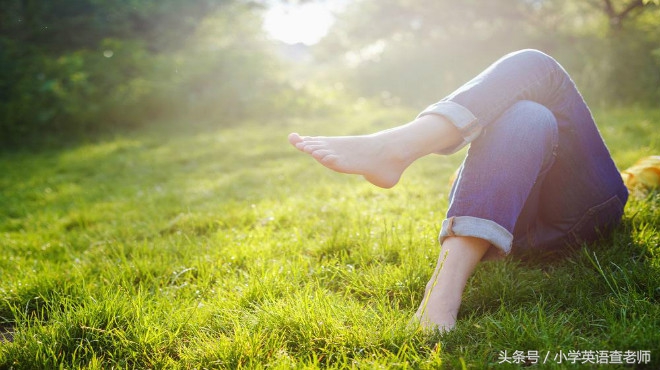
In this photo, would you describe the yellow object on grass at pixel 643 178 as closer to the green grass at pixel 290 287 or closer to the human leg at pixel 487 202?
the green grass at pixel 290 287

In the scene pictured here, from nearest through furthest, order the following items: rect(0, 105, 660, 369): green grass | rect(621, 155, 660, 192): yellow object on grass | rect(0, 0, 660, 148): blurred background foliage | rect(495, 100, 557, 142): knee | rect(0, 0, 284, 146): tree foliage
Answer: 1. rect(0, 105, 660, 369): green grass
2. rect(495, 100, 557, 142): knee
3. rect(621, 155, 660, 192): yellow object on grass
4. rect(0, 0, 660, 148): blurred background foliage
5. rect(0, 0, 284, 146): tree foliage

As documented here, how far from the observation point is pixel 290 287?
5.31 feet

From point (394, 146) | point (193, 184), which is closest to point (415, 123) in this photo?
point (394, 146)

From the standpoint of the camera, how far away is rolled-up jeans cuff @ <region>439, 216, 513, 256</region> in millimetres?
1297

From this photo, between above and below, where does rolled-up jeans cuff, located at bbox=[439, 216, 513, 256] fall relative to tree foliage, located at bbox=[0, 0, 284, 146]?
below

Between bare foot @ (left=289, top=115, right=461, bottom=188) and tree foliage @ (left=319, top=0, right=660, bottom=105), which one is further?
tree foliage @ (left=319, top=0, right=660, bottom=105)

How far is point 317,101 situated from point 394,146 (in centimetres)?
728

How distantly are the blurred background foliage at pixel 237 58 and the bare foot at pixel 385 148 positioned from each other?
513cm

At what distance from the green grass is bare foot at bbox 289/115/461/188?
1.23ft

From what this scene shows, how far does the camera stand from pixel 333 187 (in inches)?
132

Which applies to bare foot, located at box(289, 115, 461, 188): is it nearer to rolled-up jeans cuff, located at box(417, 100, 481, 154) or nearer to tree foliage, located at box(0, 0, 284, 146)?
rolled-up jeans cuff, located at box(417, 100, 481, 154)

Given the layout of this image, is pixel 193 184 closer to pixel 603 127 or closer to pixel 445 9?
pixel 603 127

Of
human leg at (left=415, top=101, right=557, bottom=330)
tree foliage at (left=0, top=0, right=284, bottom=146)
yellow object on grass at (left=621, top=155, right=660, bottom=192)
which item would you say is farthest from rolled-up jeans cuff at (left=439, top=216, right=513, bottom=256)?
tree foliage at (left=0, top=0, right=284, bottom=146)

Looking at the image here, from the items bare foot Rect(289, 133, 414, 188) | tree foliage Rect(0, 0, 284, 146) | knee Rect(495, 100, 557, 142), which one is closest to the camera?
knee Rect(495, 100, 557, 142)
